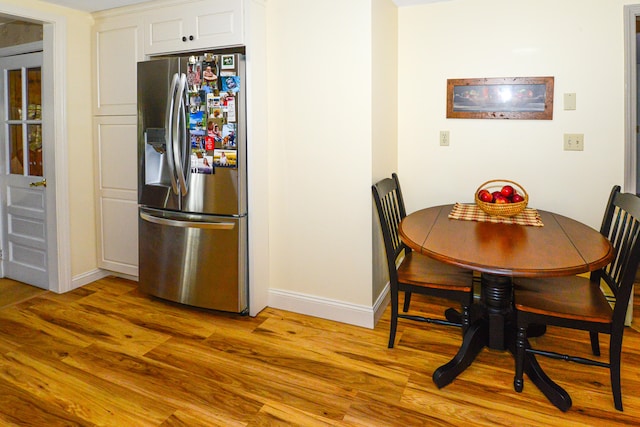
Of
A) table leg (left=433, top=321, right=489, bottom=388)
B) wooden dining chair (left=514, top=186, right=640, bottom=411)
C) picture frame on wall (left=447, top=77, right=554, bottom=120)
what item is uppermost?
picture frame on wall (left=447, top=77, right=554, bottom=120)

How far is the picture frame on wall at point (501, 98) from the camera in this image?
279 centimetres

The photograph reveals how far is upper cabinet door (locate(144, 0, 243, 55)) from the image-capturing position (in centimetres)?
264

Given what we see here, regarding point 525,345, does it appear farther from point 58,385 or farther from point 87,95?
point 87,95

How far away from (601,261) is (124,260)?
10.6ft

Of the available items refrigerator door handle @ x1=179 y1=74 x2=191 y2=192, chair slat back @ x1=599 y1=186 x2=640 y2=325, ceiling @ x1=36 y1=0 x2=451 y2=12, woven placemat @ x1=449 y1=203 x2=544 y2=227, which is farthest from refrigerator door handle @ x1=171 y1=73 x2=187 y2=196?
chair slat back @ x1=599 y1=186 x2=640 y2=325

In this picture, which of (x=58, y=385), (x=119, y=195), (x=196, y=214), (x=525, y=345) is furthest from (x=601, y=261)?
(x=119, y=195)

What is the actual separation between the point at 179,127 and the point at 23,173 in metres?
1.70

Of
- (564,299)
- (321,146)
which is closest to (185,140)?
(321,146)

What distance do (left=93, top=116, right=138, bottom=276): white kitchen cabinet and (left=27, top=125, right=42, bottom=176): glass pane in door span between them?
42 cm

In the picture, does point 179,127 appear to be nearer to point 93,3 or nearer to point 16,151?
point 93,3

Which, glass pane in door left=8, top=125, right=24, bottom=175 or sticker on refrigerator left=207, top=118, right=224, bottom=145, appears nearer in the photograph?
sticker on refrigerator left=207, top=118, right=224, bottom=145

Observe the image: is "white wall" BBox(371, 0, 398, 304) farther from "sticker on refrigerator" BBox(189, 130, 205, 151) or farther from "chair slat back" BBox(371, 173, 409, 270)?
"sticker on refrigerator" BBox(189, 130, 205, 151)

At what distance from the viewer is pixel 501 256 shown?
180 cm

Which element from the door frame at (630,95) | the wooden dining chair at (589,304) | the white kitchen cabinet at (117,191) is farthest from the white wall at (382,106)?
the white kitchen cabinet at (117,191)
